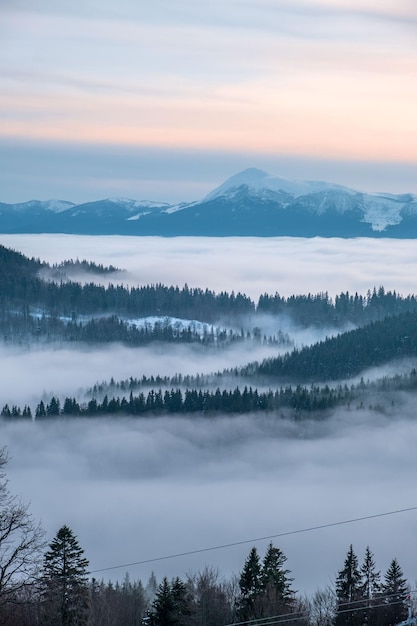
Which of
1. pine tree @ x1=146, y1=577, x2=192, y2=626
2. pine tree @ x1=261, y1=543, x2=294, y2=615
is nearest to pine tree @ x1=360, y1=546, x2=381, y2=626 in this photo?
pine tree @ x1=261, y1=543, x2=294, y2=615

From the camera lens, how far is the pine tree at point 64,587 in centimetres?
4541

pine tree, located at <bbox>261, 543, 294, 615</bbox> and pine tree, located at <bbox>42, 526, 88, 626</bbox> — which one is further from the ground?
pine tree, located at <bbox>42, 526, 88, 626</bbox>

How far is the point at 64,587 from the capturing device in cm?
4616

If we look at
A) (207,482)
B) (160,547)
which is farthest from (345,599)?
(207,482)

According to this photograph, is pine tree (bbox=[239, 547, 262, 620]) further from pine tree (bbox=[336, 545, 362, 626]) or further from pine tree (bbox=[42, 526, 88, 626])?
pine tree (bbox=[42, 526, 88, 626])

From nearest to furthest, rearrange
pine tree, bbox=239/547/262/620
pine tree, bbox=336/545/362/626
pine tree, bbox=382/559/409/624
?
pine tree, bbox=239/547/262/620
pine tree, bbox=382/559/409/624
pine tree, bbox=336/545/362/626

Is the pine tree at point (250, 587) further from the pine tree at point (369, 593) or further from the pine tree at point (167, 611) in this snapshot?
the pine tree at point (369, 593)

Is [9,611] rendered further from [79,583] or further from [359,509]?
[359,509]

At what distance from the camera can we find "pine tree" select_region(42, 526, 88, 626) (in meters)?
45.4

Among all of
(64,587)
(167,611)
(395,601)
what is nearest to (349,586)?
(395,601)

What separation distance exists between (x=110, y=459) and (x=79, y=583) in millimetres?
134957

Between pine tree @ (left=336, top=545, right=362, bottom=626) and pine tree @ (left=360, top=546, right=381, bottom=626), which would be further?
pine tree @ (left=336, top=545, right=362, bottom=626)

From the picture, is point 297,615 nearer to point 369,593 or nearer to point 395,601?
point 395,601

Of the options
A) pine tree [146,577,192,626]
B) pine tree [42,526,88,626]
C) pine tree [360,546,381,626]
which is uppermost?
Result: pine tree [42,526,88,626]
